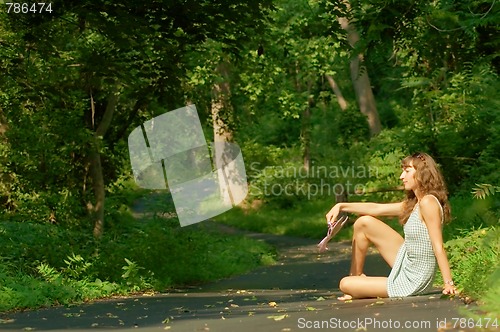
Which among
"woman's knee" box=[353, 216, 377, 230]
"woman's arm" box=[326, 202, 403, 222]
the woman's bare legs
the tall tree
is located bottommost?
the woman's bare legs

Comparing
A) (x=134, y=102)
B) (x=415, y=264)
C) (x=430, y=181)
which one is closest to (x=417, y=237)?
(x=415, y=264)

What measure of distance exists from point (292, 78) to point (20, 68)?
29057mm

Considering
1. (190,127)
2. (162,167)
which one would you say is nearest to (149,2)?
(162,167)

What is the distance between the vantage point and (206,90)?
3173cm

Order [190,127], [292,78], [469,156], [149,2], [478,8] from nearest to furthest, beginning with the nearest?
[149,2] < [478,8] < [469,156] < [190,127] < [292,78]

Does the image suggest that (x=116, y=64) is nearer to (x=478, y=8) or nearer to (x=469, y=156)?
(x=478, y=8)

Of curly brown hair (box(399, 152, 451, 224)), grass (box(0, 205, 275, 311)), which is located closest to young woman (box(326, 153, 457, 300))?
curly brown hair (box(399, 152, 451, 224))

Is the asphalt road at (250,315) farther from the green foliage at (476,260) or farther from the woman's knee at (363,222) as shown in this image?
the woman's knee at (363,222)

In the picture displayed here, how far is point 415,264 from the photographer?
997 centimetres

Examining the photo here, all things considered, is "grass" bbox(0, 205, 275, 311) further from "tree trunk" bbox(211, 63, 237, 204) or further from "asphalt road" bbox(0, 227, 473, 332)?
"tree trunk" bbox(211, 63, 237, 204)

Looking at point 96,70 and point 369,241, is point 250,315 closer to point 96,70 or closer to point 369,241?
point 369,241

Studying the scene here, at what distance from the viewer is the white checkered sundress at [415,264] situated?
995 cm

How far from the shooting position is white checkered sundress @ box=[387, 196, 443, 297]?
392 inches

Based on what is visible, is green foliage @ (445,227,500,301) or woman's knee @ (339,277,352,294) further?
woman's knee @ (339,277,352,294)
